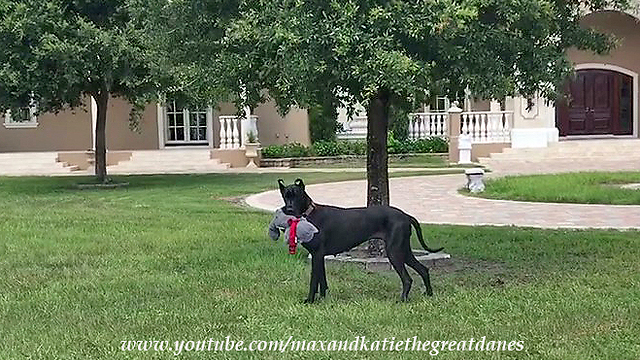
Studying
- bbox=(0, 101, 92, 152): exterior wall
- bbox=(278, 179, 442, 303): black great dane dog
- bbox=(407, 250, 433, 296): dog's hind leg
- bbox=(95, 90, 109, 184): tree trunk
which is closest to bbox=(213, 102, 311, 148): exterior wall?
bbox=(0, 101, 92, 152): exterior wall

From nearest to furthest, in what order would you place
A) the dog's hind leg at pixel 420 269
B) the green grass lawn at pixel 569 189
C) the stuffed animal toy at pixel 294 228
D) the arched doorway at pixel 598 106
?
the stuffed animal toy at pixel 294 228
the dog's hind leg at pixel 420 269
the green grass lawn at pixel 569 189
the arched doorway at pixel 598 106

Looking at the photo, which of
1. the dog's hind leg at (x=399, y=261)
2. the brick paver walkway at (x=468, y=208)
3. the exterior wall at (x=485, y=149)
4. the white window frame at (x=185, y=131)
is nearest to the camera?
the dog's hind leg at (x=399, y=261)

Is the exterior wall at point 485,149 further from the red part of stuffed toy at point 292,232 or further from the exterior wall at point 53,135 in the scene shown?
the red part of stuffed toy at point 292,232

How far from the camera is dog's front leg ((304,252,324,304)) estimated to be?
6680mm

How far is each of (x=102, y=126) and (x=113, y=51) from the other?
3.75 meters

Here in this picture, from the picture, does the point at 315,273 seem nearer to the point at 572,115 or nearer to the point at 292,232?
the point at 292,232

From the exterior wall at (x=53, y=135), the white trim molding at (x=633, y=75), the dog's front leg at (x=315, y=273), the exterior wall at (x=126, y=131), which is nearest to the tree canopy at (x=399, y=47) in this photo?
the dog's front leg at (x=315, y=273)

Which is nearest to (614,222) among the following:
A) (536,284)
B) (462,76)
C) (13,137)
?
(536,284)

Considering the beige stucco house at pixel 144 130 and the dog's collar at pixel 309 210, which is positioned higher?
the beige stucco house at pixel 144 130

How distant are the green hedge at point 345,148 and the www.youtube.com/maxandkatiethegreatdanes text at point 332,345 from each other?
20.5 meters

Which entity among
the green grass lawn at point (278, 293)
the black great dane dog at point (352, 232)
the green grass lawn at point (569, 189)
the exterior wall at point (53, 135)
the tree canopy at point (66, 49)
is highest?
the tree canopy at point (66, 49)

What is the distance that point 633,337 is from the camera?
5.76m

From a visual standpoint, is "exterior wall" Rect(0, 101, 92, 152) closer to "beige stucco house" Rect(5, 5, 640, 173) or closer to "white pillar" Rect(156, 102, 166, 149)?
"beige stucco house" Rect(5, 5, 640, 173)

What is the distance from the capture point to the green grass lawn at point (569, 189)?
47.8 feet
